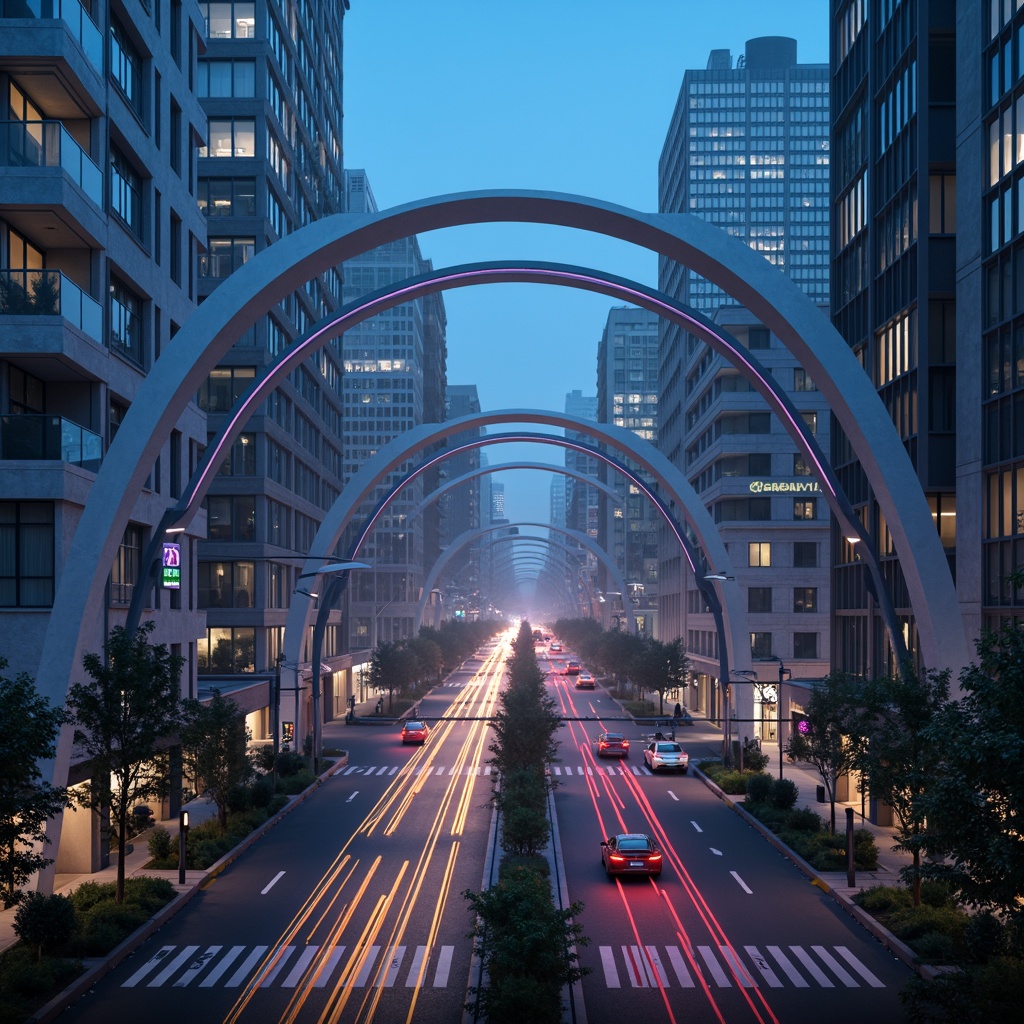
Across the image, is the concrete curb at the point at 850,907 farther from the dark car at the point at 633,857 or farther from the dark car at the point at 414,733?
the dark car at the point at 414,733

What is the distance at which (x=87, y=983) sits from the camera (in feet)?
72.7

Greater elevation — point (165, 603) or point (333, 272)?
point (333, 272)

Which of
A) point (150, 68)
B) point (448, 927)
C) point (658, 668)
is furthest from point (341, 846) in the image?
point (658, 668)

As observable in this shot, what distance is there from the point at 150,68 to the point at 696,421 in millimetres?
62968

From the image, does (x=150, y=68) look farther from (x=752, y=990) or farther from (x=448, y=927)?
(x=752, y=990)

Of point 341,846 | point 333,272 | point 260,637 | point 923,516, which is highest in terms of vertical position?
point 333,272

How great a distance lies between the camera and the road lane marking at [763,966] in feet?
73.7

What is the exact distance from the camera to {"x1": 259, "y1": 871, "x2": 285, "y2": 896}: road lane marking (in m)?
30.4

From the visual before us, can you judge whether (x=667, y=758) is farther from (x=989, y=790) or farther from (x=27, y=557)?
(x=989, y=790)

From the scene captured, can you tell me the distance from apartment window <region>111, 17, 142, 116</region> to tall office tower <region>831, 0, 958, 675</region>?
88.7 feet

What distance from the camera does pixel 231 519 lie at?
6738 cm

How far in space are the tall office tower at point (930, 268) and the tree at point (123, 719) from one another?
2414 centimetres

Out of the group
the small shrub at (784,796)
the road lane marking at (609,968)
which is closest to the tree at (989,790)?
the road lane marking at (609,968)

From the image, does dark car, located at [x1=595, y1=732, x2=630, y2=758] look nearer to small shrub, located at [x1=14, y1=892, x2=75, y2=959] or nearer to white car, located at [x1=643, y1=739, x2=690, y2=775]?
white car, located at [x1=643, y1=739, x2=690, y2=775]
